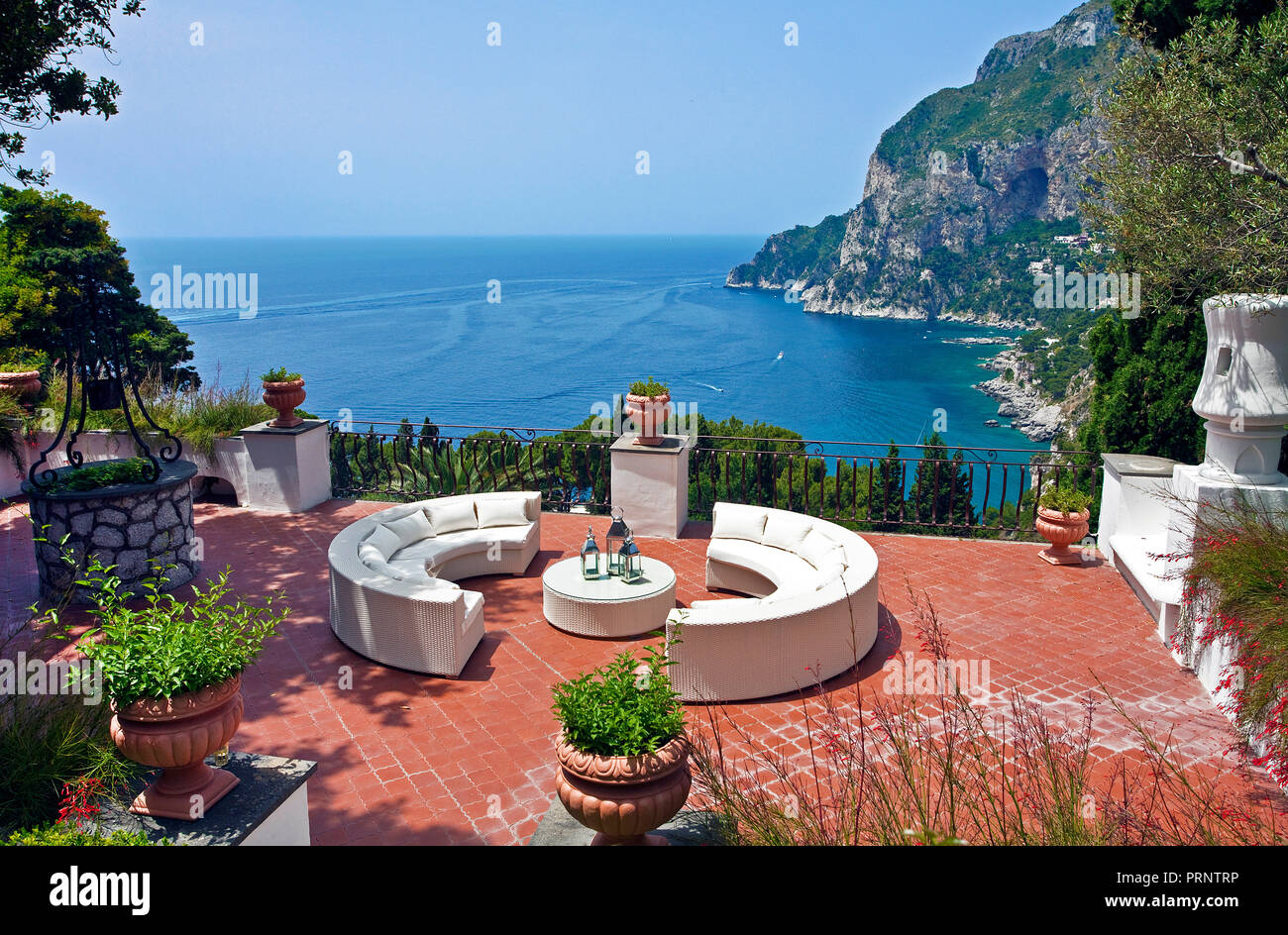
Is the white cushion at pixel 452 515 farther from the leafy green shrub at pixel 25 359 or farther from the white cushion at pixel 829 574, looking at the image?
the leafy green shrub at pixel 25 359

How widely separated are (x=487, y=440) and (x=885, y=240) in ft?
355

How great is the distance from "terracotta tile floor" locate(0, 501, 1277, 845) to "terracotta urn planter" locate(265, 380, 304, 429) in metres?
1.36

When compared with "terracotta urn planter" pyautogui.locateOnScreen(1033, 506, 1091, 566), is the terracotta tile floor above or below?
below

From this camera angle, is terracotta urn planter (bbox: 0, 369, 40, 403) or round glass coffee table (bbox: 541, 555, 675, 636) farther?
terracotta urn planter (bbox: 0, 369, 40, 403)

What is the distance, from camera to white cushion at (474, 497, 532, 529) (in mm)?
7711

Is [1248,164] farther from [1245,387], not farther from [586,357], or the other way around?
[586,357]

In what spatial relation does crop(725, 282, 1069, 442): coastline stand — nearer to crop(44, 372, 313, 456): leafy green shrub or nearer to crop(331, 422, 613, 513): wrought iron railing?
crop(331, 422, 613, 513): wrought iron railing

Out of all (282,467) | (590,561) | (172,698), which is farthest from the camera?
(282,467)

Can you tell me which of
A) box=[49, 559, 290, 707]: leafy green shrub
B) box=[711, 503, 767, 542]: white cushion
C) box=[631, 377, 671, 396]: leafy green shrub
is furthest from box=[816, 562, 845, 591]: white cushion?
box=[49, 559, 290, 707]: leafy green shrub

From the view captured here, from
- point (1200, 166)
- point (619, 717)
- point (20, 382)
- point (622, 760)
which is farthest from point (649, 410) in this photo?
point (20, 382)

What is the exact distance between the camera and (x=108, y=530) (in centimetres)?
686

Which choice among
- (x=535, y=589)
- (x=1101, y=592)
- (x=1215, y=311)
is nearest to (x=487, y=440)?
(x=535, y=589)

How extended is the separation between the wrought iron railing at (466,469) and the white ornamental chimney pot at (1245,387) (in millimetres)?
5674

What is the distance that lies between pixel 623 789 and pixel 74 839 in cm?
172
